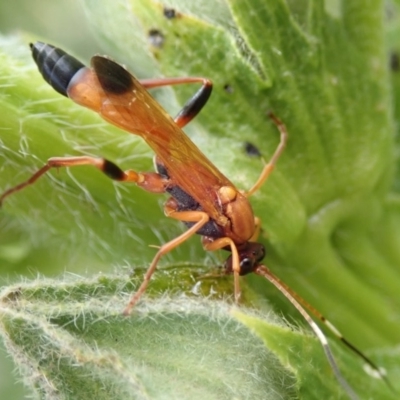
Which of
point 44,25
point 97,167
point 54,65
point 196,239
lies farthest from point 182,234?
point 44,25

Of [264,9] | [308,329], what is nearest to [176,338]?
[308,329]

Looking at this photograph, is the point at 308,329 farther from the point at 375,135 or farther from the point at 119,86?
the point at 119,86

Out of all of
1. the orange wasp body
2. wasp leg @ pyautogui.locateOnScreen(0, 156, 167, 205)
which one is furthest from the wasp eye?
wasp leg @ pyautogui.locateOnScreen(0, 156, 167, 205)

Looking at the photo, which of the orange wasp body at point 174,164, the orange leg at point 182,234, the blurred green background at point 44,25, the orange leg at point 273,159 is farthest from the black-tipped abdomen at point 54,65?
the blurred green background at point 44,25

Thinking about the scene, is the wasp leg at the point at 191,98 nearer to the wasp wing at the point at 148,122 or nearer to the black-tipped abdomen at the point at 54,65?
the wasp wing at the point at 148,122

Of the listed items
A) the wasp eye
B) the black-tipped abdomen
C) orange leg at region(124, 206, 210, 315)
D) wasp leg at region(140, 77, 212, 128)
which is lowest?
orange leg at region(124, 206, 210, 315)

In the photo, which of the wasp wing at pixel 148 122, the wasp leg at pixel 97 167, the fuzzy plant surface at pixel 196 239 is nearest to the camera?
the fuzzy plant surface at pixel 196 239

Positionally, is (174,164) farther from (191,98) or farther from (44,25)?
(44,25)

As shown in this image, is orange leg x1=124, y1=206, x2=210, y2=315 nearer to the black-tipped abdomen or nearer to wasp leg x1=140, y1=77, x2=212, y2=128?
wasp leg x1=140, y1=77, x2=212, y2=128
